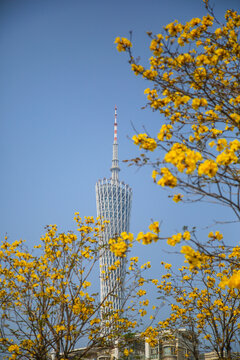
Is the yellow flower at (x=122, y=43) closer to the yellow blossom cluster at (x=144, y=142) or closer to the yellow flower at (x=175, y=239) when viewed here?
the yellow blossom cluster at (x=144, y=142)

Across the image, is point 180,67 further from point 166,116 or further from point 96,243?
point 96,243

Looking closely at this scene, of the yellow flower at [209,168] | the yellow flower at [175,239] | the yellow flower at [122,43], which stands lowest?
the yellow flower at [175,239]

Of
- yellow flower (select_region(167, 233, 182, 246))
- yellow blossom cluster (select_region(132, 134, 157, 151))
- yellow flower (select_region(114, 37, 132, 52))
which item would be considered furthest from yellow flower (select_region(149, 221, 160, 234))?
yellow flower (select_region(114, 37, 132, 52))

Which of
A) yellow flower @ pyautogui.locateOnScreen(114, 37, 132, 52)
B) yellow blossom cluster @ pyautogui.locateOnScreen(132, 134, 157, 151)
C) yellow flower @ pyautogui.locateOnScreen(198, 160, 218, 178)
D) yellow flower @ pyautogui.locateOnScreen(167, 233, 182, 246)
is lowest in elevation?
yellow flower @ pyautogui.locateOnScreen(167, 233, 182, 246)

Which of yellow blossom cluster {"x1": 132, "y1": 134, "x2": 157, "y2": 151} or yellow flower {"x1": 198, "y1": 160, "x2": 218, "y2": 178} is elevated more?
yellow blossom cluster {"x1": 132, "y1": 134, "x2": 157, "y2": 151}

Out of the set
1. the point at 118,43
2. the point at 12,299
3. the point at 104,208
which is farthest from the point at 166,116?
the point at 104,208

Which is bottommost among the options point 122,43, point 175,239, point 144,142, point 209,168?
point 175,239

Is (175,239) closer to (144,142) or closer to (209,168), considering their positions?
(209,168)

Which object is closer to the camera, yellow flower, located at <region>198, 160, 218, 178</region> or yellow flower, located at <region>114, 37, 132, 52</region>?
yellow flower, located at <region>198, 160, 218, 178</region>

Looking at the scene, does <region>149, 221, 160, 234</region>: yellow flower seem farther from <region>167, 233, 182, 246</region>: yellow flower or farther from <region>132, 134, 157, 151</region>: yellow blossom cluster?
<region>132, 134, 157, 151</region>: yellow blossom cluster

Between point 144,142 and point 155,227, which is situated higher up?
point 144,142

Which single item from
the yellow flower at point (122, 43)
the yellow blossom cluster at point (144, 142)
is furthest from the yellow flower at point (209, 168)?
the yellow flower at point (122, 43)

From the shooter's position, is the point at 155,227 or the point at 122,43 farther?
the point at 122,43

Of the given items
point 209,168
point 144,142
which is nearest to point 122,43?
point 144,142
